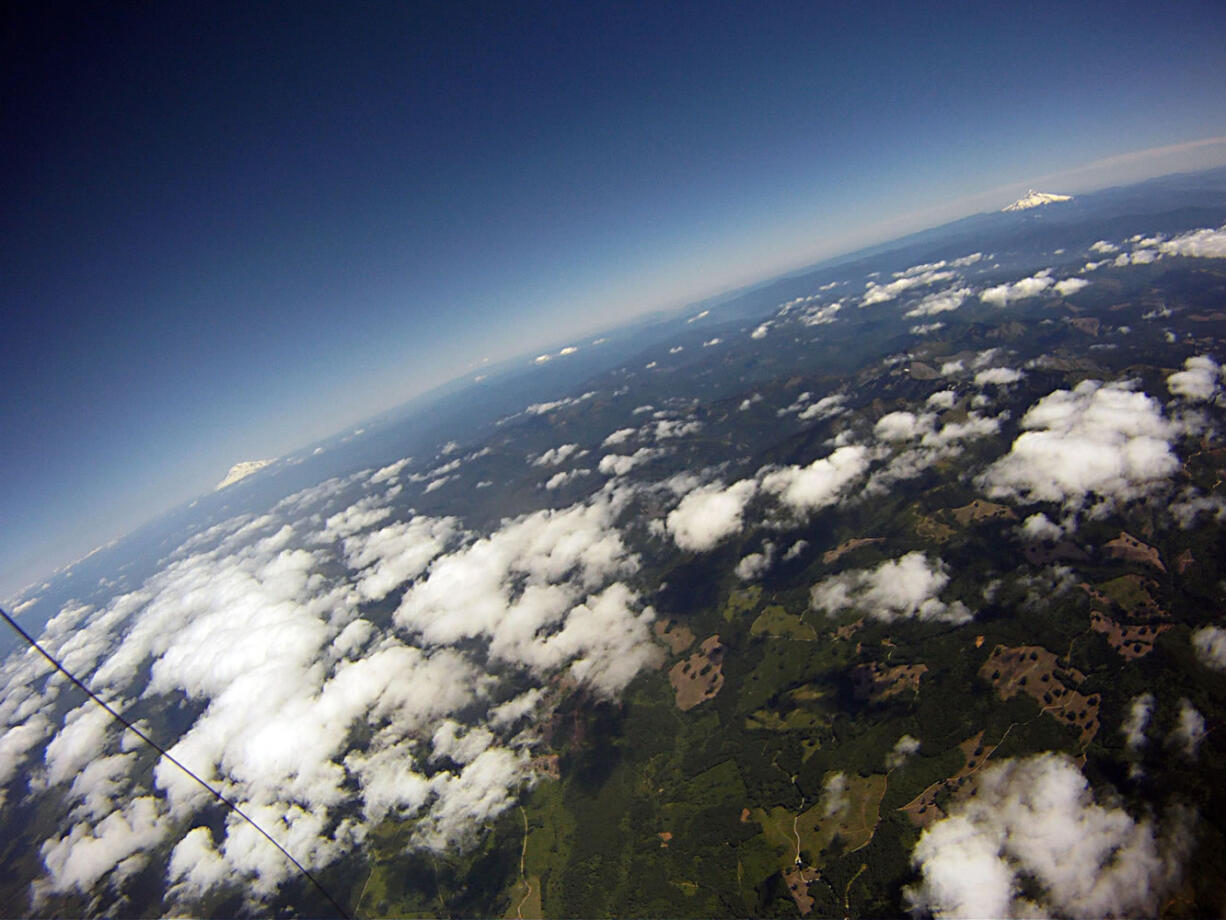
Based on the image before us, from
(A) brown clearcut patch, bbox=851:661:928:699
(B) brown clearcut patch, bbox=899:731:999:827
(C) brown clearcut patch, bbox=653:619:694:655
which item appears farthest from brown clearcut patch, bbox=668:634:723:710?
(B) brown clearcut patch, bbox=899:731:999:827

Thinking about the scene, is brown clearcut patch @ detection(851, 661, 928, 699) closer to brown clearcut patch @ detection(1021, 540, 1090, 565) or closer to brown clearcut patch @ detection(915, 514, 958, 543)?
brown clearcut patch @ detection(915, 514, 958, 543)

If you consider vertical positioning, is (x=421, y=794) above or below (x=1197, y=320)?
below

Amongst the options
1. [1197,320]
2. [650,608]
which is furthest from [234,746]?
[1197,320]

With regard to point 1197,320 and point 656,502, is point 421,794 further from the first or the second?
point 1197,320

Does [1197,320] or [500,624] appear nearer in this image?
[500,624]

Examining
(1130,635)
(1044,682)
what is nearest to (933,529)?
(1130,635)

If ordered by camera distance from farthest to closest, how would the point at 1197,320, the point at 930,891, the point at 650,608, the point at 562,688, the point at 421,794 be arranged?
the point at 1197,320 → the point at 650,608 → the point at 562,688 → the point at 421,794 → the point at 930,891

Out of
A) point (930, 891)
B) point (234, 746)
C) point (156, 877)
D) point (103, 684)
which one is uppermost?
point (103, 684)
